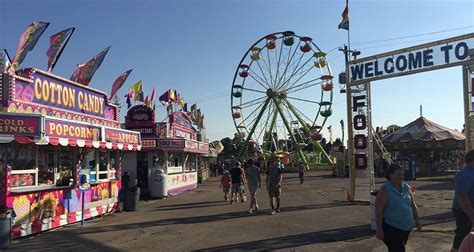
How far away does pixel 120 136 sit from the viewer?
45.2 ft

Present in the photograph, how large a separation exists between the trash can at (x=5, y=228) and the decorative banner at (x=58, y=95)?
8.66 ft

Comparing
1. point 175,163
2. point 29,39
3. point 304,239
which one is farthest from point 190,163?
point 304,239

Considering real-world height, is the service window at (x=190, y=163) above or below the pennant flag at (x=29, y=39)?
below

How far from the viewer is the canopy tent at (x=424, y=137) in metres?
33.6

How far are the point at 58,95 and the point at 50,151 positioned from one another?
59.1 inches

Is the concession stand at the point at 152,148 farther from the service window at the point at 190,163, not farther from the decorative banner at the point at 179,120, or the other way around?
the service window at the point at 190,163

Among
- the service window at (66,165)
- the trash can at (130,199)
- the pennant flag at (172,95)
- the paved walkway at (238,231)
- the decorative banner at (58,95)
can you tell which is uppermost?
the pennant flag at (172,95)

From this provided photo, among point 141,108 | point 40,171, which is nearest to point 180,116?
point 141,108

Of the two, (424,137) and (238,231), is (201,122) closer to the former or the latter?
(424,137)

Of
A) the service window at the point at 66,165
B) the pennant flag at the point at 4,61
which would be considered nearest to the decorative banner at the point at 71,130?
the service window at the point at 66,165

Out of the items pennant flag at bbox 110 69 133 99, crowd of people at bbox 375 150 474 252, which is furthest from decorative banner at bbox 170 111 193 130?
crowd of people at bbox 375 150 474 252

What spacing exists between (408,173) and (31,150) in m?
25.8

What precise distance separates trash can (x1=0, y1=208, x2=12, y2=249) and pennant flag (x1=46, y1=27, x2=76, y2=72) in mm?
5388

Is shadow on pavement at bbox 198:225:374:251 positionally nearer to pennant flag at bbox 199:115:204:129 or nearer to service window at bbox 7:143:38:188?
service window at bbox 7:143:38:188
